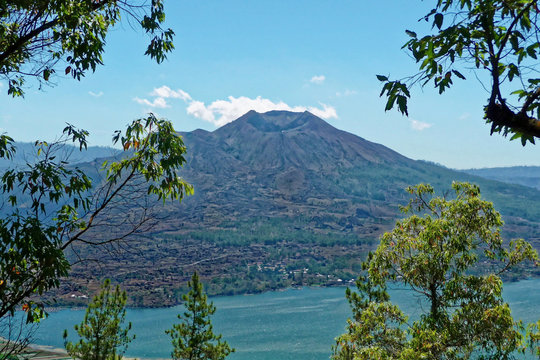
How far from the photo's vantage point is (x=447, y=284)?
21.0ft

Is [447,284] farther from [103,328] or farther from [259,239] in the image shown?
[259,239]

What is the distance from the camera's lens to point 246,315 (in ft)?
242

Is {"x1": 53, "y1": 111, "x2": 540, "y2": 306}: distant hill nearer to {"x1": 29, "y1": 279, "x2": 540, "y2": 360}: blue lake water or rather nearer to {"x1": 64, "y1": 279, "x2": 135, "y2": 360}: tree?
{"x1": 29, "y1": 279, "x2": 540, "y2": 360}: blue lake water

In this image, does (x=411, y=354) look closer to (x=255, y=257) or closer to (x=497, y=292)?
(x=497, y=292)

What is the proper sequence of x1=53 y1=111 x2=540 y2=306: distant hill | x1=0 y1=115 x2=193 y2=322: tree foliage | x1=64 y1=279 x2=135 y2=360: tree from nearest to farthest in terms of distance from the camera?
x1=0 y1=115 x2=193 y2=322: tree foliage
x1=64 y1=279 x2=135 y2=360: tree
x1=53 y1=111 x2=540 y2=306: distant hill

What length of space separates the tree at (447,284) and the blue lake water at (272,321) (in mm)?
43245

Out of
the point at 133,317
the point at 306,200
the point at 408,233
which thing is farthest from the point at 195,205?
the point at 408,233

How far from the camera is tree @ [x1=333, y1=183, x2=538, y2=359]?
594 centimetres

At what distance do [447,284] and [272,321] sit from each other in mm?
64597

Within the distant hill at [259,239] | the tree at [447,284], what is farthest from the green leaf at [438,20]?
the distant hill at [259,239]

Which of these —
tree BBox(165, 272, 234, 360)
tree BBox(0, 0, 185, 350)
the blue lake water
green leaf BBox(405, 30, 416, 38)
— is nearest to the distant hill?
the blue lake water

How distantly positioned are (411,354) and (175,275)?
343 feet

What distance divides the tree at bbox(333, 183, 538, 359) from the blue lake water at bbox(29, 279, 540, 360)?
43.2 m

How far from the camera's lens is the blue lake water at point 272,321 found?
52875mm
